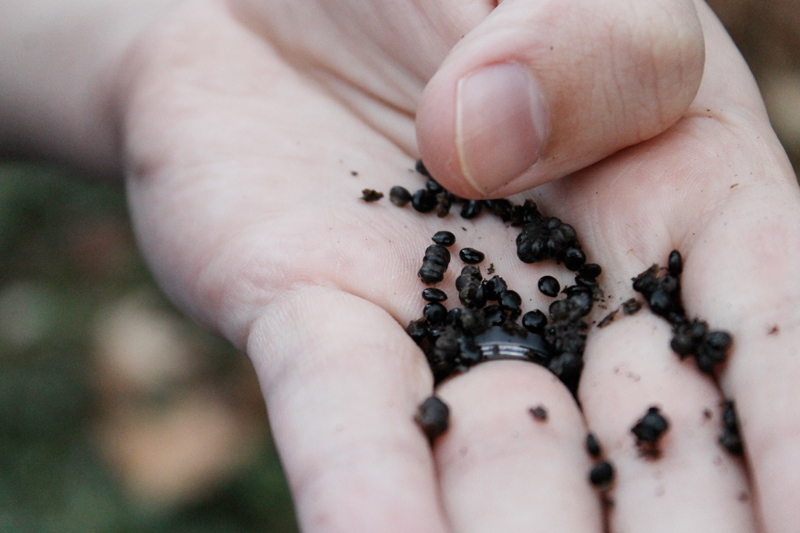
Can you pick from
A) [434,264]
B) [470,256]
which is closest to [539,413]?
[434,264]

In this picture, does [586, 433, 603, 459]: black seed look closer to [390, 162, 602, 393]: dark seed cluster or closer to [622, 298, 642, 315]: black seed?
[390, 162, 602, 393]: dark seed cluster

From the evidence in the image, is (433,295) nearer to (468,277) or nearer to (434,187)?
(468,277)

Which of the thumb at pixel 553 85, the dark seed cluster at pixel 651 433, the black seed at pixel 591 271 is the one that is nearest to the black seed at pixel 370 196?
the thumb at pixel 553 85

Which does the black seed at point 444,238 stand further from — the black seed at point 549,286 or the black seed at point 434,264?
the black seed at point 549,286

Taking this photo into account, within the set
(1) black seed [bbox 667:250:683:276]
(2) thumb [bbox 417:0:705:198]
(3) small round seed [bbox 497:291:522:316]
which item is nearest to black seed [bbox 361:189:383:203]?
(2) thumb [bbox 417:0:705:198]

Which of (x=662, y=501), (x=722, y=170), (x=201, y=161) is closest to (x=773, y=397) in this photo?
(x=662, y=501)
